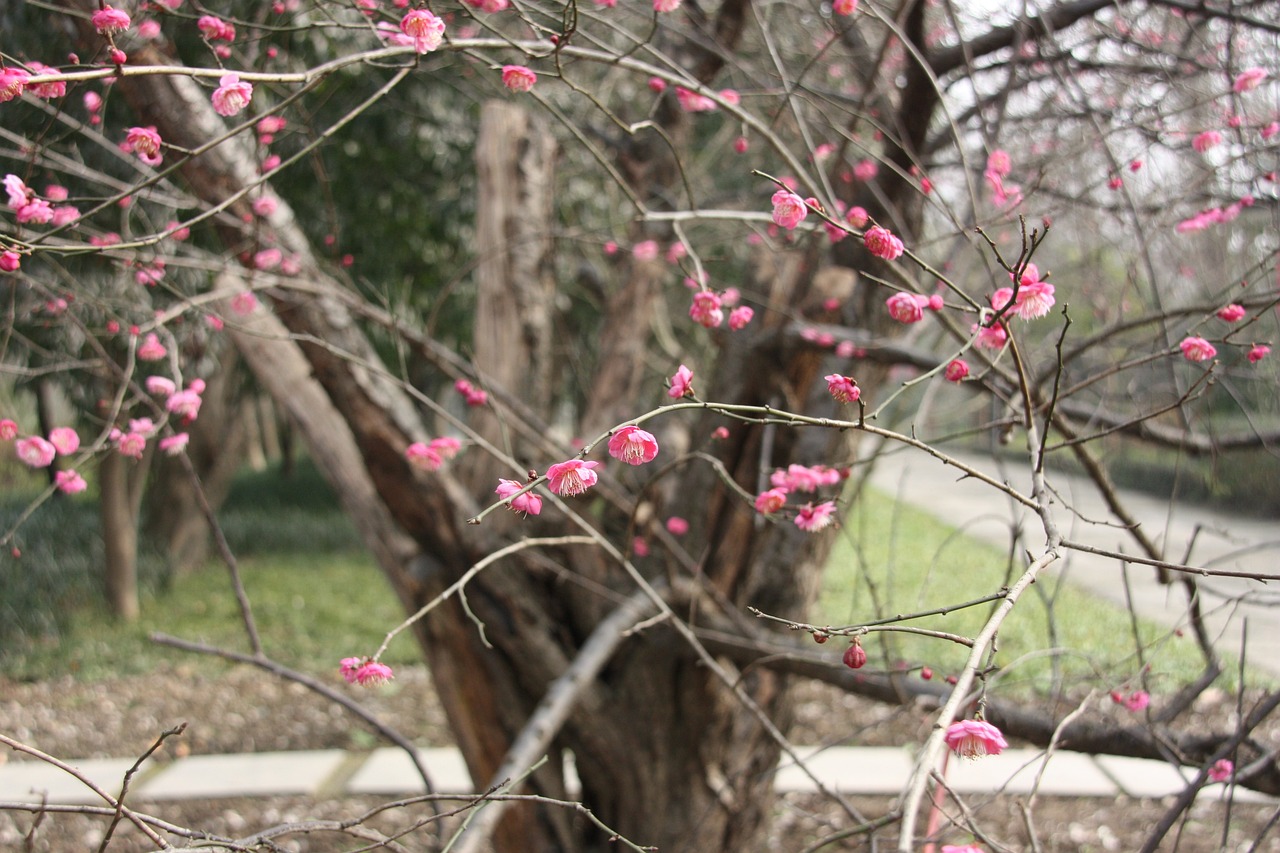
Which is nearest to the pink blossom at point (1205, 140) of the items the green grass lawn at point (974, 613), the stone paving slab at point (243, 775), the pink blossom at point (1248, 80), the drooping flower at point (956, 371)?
the pink blossom at point (1248, 80)

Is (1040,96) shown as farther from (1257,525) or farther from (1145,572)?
(1257,525)

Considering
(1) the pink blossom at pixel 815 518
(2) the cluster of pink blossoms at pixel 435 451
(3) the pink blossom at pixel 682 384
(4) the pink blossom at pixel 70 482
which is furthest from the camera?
(2) the cluster of pink blossoms at pixel 435 451

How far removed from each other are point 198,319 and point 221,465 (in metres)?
4.72

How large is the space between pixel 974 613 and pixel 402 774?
4.06m

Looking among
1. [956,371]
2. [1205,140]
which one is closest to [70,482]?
[956,371]

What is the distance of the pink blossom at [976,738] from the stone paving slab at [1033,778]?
124 inches

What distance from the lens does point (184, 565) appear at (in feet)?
25.8

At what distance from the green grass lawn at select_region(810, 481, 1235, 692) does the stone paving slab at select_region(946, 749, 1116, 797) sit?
35 centimetres

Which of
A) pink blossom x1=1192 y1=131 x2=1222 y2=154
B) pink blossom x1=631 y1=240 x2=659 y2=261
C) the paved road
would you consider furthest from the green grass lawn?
pink blossom x1=1192 y1=131 x2=1222 y2=154

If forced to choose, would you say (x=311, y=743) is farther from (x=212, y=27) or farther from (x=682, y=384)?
(x=682, y=384)

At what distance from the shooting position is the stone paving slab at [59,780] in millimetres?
3855

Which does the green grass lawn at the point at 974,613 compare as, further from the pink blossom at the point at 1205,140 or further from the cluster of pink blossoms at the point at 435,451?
the cluster of pink blossoms at the point at 435,451

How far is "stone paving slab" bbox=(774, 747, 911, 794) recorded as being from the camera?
156 inches

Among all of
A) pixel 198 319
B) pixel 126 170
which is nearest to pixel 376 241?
pixel 126 170
